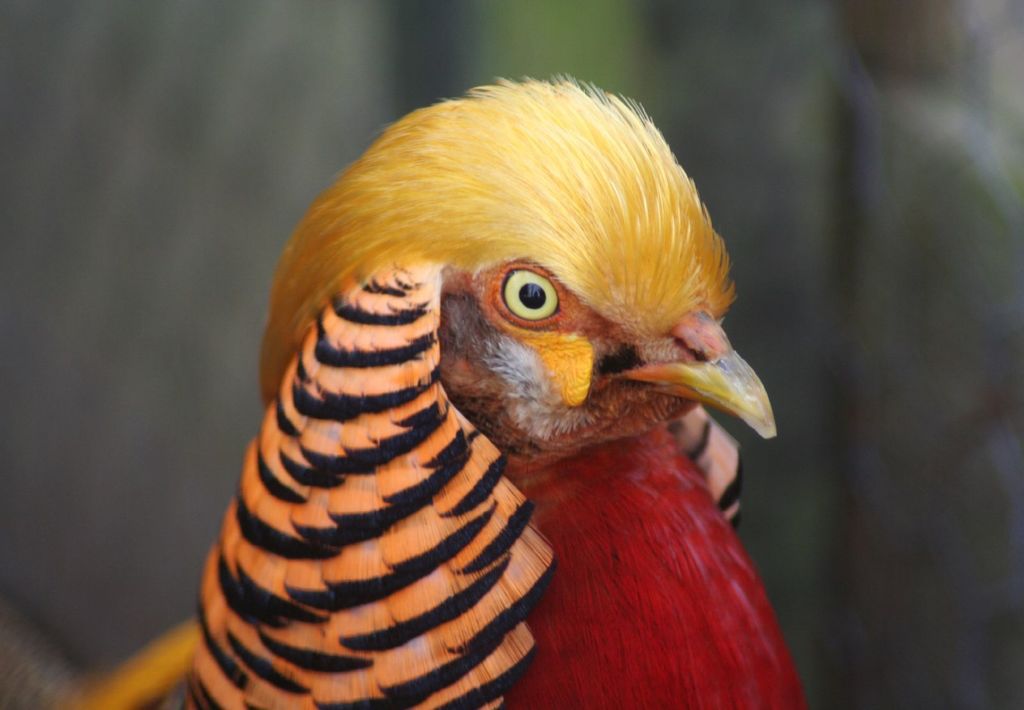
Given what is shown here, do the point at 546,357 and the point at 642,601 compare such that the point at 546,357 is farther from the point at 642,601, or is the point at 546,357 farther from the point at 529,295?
the point at 642,601

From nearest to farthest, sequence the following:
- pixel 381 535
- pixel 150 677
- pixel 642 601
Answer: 1. pixel 381 535
2. pixel 642 601
3. pixel 150 677

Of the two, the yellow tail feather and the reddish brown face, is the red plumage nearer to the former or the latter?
the reddish brown face

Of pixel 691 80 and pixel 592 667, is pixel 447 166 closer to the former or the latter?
pixel 592 667

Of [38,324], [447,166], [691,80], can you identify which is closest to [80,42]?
[38,324]

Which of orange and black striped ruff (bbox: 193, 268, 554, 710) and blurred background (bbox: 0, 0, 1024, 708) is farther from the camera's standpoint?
blurred background (bbox: 0, 0, 1024, 708)

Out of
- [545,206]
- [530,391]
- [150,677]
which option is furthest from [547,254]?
[150,677]

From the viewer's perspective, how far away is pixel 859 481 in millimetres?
2861

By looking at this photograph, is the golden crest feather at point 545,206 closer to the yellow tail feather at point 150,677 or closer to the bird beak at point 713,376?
the bird beak at point 713,376

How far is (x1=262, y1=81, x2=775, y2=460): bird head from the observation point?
1080mm

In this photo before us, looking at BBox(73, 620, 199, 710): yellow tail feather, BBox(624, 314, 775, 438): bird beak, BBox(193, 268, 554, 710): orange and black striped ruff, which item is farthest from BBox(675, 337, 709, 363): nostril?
BBox(73, 620, 199, 710): yellow tail feather

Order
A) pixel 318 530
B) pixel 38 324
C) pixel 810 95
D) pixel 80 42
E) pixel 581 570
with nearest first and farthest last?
pixel 318 530
pixel 581 570
pixel 810 95
pixel 80 42
pixel 38 324

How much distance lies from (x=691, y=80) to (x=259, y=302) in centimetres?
157

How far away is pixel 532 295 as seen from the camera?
110cm

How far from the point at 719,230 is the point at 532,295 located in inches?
76.4
